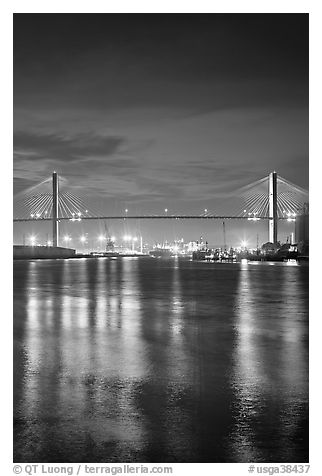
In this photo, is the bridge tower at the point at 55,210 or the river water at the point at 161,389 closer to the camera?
the river water at the point at 161,389

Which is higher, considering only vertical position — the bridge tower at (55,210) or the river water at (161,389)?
the bridge tower at (55,210)

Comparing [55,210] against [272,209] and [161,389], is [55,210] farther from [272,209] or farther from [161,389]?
[161,389]

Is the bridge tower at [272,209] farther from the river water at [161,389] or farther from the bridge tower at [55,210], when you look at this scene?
the river water at [161,389]

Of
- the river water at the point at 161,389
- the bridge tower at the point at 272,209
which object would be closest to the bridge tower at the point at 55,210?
the bridge tower at the point at 272,209

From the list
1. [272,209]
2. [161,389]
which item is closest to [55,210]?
[272,209]

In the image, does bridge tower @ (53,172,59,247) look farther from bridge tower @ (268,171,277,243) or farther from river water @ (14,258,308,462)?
river water @ (14,258,308,462)

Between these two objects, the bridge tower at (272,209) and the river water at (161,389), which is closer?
the river water at (161,389)

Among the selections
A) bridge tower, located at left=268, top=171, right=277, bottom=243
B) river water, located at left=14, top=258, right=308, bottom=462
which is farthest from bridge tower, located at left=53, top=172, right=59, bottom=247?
river water, located at left=14, top=258, right=308, bottom=462
